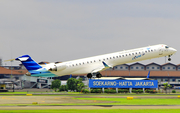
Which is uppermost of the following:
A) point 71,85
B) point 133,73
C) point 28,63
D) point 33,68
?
point 133,73

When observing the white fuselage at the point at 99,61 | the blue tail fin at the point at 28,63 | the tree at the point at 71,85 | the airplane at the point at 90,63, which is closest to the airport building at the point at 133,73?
the tree at the point at 71,85

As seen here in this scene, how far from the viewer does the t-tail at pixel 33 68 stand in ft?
222

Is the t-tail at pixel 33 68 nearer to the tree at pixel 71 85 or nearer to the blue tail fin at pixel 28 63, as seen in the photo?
the blue tail fin at pixel 28 63

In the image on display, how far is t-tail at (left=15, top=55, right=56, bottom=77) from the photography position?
2660 inches

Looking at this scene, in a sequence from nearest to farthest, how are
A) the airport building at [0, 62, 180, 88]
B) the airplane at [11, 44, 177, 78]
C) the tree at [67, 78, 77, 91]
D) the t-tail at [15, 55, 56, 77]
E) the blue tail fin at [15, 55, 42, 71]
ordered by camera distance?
the airplane at [11, 44, 177, 78] → the t-tail at [15, 55, 56, 77] → the blue tail fin at [15, 55, 42, 71] → the tree at [67, 78, 77, 91] → the airport building at [0, 62, 180, 88]

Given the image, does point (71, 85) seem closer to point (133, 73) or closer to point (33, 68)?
point (133, 73)

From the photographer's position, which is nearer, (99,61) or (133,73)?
(99,61)

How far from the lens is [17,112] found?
45750mm

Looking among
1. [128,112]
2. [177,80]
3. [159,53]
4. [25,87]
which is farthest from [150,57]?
[177,80]

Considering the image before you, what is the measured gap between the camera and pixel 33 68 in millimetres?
68125

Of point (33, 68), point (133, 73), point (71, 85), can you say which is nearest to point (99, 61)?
point (33, 68)

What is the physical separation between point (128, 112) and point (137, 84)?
226ft

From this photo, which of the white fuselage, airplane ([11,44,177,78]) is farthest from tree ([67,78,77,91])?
the white fuselage

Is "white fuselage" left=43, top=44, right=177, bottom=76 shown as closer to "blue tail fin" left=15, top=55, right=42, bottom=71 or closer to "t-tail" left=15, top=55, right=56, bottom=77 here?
"t-tail" left=15, top=55, right=56, bottom=77
